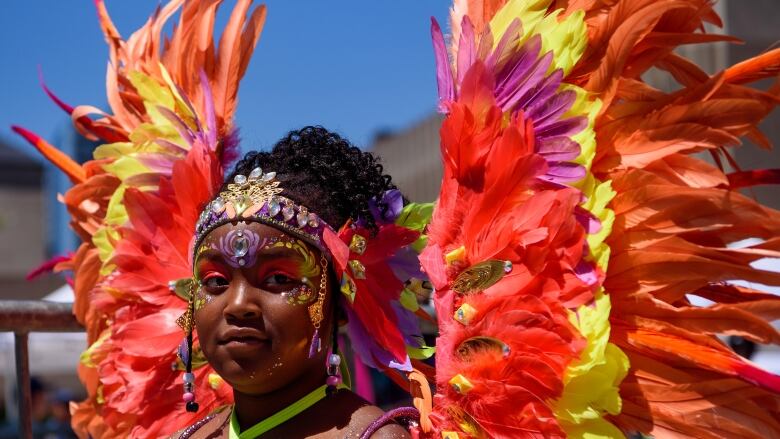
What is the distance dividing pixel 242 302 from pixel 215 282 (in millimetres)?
134

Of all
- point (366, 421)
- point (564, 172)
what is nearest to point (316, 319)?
point (366, 421)

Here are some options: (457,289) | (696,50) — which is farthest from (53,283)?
(457,289)

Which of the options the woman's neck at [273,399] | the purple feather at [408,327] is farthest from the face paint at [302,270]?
the purple feather at [408,327]

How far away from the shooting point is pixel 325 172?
236cm

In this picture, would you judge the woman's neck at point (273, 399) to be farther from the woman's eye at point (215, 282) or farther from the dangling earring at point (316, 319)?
the woman's eye at point (215, 282)

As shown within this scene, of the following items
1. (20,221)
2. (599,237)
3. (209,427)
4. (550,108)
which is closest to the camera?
(599,237)

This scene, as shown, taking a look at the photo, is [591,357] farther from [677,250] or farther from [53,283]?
[53,283]

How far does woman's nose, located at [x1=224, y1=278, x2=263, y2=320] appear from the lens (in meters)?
2.13

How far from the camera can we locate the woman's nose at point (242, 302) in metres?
2.13

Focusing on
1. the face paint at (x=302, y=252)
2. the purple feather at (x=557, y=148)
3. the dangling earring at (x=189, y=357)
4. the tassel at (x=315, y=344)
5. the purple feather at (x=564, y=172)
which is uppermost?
the purple feather at (x=557, y=148)

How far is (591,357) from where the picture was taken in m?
2.05

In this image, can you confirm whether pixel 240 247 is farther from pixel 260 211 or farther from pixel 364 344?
pixel 364 344

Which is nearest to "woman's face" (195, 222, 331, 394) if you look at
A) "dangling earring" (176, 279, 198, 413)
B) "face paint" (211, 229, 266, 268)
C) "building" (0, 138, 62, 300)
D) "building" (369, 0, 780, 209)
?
"face paint" (211, 229, 266, 268)

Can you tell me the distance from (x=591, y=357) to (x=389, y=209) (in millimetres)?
666
